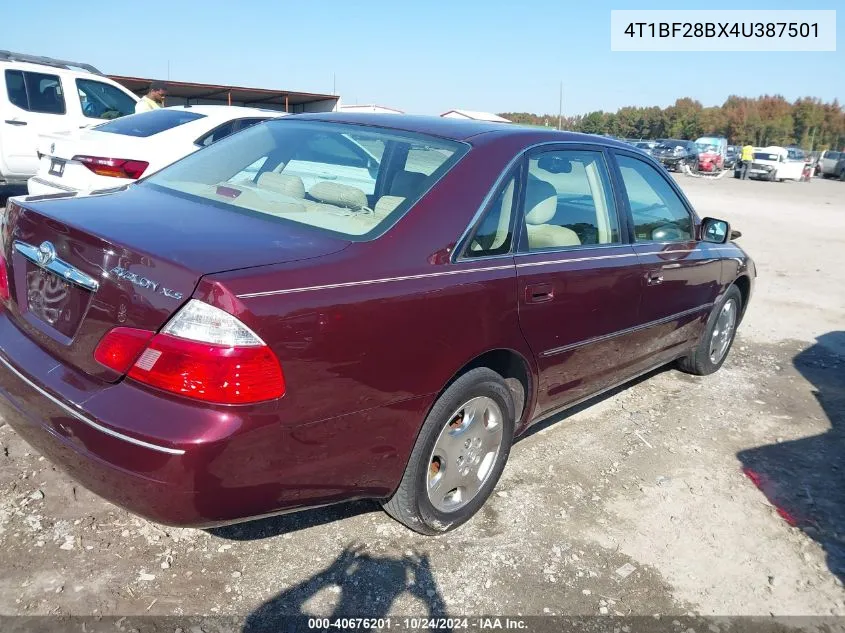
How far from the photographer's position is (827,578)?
2814 mm

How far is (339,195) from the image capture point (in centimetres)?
280

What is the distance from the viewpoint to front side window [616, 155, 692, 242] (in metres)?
3.78

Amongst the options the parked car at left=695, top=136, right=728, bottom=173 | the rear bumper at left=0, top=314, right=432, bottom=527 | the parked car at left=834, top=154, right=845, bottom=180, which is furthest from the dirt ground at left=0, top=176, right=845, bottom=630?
the parked car at left=834, top=154, right=845, bottom=180

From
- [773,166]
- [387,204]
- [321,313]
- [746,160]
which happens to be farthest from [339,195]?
[746,160]

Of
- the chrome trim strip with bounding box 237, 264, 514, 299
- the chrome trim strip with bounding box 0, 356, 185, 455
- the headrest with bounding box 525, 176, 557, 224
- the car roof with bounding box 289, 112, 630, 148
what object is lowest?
the chrome trim strip with bounding box 0, 356, 185, 455

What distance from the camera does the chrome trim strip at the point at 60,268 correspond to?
85.8 inches

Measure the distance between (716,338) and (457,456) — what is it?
300 cm

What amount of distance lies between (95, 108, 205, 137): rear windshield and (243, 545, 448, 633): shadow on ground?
5.30 m

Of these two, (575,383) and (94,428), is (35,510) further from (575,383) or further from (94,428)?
(575,383)

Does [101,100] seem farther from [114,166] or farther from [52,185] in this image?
[114,166]

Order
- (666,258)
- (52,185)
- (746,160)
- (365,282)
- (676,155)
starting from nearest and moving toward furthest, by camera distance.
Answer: (365,282) → (666,258) → (52,185) → (746,160) → (676,155)

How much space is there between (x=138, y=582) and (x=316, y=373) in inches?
42.5

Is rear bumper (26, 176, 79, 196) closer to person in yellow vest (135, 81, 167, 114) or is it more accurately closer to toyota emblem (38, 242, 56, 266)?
person in yellow vest (135, 81, 167, 114)

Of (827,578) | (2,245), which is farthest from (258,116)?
(827,578)
